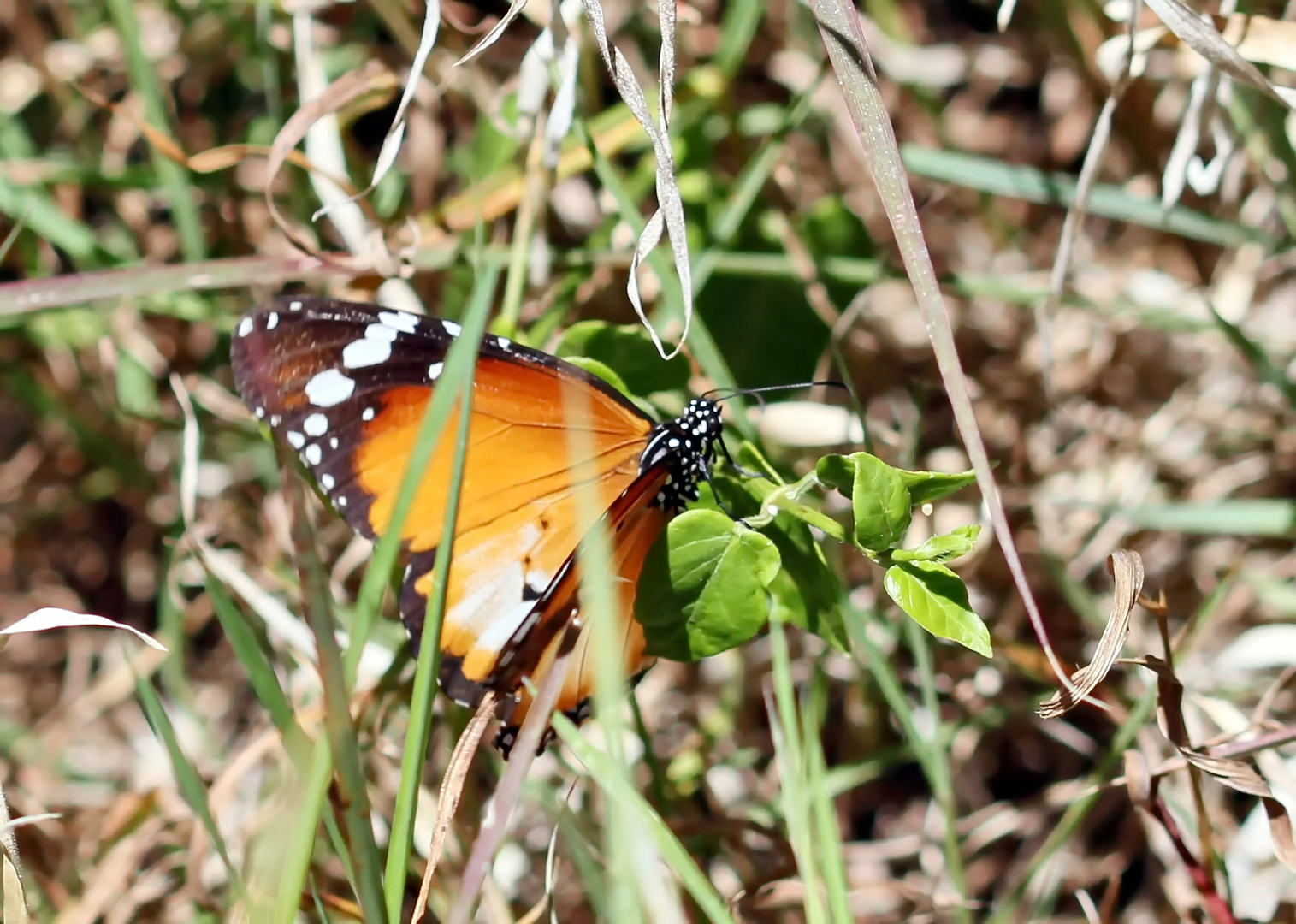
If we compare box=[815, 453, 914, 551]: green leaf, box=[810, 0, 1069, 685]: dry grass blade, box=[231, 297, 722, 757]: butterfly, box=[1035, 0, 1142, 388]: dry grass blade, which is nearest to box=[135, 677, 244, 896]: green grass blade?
box=[231, 297, 722, 757]: butterfly

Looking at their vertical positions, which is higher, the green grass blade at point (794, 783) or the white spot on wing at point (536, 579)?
the white spot on wing at point (536, 579)

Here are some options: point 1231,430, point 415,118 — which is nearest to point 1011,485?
point 1231,430

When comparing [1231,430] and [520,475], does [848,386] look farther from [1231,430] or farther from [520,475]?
[1231,430]

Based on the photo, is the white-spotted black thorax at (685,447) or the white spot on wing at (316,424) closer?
the white-spotted black thorax at (685,447)

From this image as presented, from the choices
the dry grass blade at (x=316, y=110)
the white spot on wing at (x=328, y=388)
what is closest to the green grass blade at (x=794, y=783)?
the white spot on wing at (x=328, y=388)

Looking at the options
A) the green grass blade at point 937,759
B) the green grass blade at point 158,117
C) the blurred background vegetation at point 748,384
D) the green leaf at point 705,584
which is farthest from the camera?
the green grass blade at point 158,117

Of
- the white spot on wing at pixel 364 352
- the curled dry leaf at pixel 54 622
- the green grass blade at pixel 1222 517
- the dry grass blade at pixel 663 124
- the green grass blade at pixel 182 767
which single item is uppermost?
the dry grass blade at pixel 663 124

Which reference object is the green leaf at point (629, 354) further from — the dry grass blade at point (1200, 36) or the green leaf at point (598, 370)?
the dry grass blade at point (1200, 36)

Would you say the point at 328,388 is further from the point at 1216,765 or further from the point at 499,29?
the point at 1216,765
